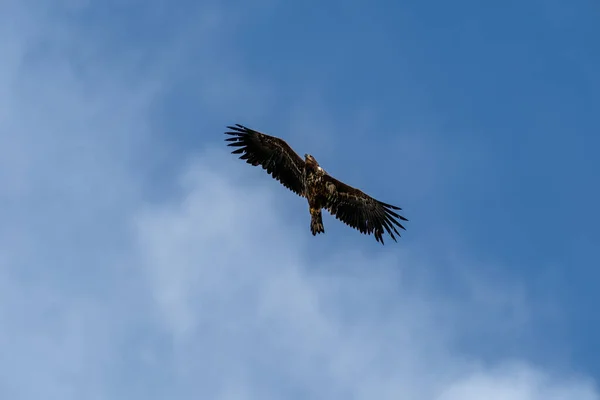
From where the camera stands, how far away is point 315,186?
3950 centimetres

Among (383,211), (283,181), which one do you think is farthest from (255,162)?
(383,211)

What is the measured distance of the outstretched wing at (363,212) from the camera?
40156 millimetres

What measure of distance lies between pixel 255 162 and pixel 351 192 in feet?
11.7

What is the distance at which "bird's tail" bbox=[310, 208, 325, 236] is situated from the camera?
38750 millimetres

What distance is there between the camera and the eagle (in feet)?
129

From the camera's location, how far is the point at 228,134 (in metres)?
39.9

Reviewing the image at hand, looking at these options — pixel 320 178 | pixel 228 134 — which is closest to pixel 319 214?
pixel 320 178

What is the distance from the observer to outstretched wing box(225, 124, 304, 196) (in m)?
39.7

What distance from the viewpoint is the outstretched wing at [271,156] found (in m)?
39.7

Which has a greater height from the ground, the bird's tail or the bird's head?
the bird's head

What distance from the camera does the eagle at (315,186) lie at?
39.4 metres

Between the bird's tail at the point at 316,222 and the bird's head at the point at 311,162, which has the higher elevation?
the bird's head at the point at 311,162

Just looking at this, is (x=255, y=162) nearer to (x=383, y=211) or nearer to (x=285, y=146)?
(x=285, y=146)

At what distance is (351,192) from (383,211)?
139 cm
